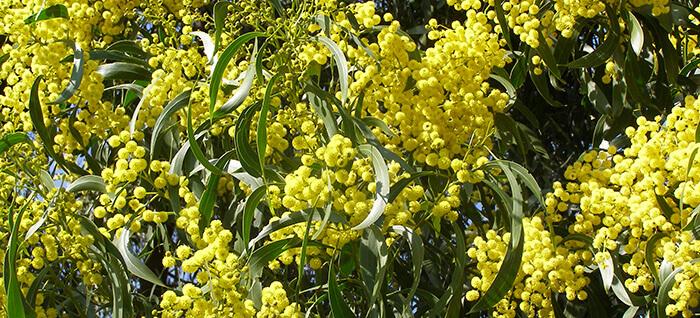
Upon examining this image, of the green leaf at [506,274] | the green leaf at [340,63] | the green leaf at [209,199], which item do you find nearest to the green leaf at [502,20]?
the green leaf at [340,63]

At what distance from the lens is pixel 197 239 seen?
227 centimetres

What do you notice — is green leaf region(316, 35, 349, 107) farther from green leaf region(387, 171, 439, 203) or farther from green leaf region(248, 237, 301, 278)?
green leaf region(248, 237, 301, 278)

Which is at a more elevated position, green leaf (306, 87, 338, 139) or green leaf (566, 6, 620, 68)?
green leaf (306, 87, 338, 139)

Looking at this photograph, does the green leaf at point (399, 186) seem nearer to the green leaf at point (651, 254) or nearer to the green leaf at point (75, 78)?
the green leaf at point (651, 254)

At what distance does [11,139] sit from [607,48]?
1397 millimetres

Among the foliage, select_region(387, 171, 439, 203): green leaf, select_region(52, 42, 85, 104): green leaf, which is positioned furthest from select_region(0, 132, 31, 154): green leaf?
select_region(387, 171, 439, 203): green leaf

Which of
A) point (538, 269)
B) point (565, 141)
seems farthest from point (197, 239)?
point (565, 141)

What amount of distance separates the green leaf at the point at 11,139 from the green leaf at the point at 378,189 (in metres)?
0.82

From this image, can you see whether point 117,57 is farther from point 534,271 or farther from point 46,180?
point 534,271

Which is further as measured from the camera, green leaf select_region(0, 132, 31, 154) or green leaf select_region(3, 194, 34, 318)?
green leaf select_region(0, 132, 31, 154)

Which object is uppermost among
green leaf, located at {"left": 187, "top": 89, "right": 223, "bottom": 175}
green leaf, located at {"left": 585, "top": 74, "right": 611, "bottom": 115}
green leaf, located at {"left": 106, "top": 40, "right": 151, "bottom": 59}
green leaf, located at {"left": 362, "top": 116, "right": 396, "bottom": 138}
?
green leaf, located at {"left": 106, "top": 40, "right": 151, "bottom": 59}

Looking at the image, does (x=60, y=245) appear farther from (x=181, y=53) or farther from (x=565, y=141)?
(x=565, y=141)

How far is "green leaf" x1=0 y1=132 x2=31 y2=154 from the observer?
97.7 inches

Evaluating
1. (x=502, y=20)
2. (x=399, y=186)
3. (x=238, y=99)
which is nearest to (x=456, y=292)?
(x=399, y=186)
